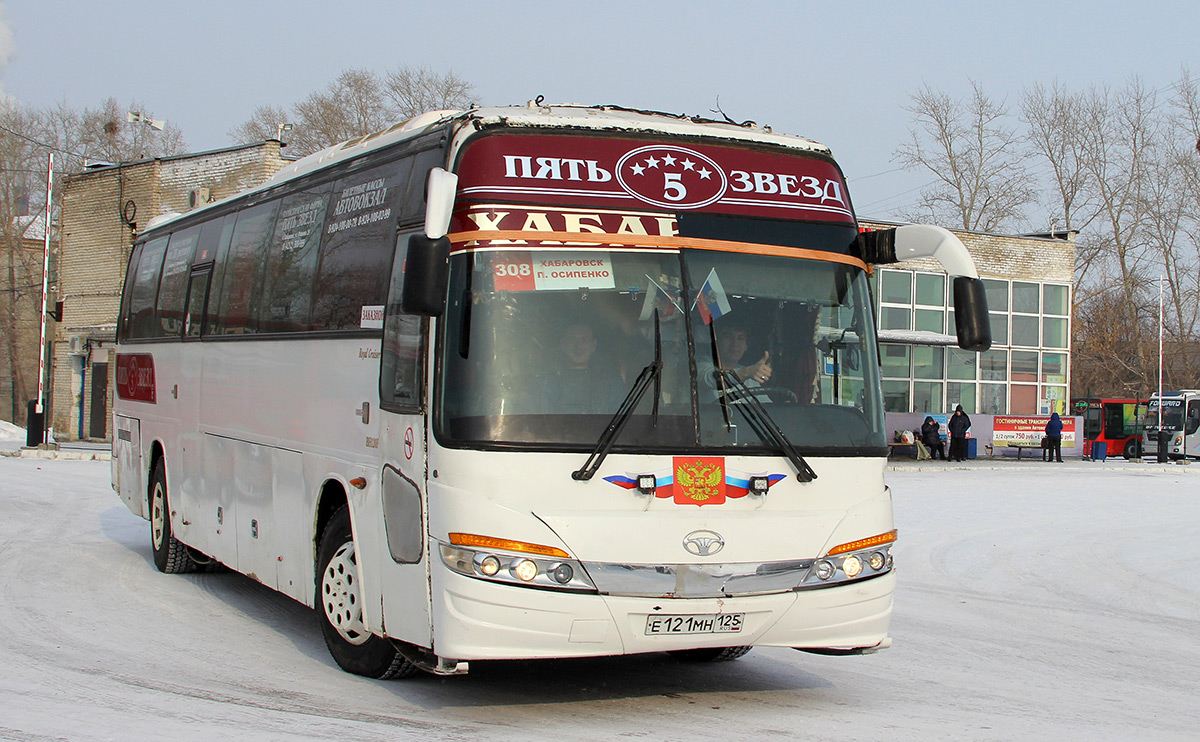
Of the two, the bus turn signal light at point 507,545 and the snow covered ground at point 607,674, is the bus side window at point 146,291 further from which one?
the bus turn signal light at point 507,545

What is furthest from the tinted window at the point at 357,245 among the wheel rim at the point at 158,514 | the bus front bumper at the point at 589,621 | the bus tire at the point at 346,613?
the wheel rim at the point at 158,514

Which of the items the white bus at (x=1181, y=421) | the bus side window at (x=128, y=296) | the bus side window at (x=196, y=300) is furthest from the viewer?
the white bus at (x=1181, y=421)

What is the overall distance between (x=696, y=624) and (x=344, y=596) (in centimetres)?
230

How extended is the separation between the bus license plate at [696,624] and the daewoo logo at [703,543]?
0.99 feet

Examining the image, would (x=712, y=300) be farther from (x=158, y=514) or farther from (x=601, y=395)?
(x=158, y=514)

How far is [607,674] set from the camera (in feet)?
24.8

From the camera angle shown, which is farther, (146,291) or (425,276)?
(146,291)

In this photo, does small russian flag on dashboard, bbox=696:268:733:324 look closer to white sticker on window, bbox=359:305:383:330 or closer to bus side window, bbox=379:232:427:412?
bus side window, bbox=379:232:427:412

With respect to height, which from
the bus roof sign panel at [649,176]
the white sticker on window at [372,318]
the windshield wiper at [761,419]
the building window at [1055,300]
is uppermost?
the building window at [1055,300]

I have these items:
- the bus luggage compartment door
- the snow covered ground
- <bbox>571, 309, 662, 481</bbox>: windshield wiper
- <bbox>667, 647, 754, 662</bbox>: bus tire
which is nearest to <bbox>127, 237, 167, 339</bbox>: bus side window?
the bus luggage compartment door

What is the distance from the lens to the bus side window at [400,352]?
6.38m

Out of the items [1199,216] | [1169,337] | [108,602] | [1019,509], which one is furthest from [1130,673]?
[1169,337]

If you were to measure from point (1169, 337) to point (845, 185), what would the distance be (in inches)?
2699

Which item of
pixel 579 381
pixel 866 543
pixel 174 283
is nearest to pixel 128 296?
pixel 174 283
